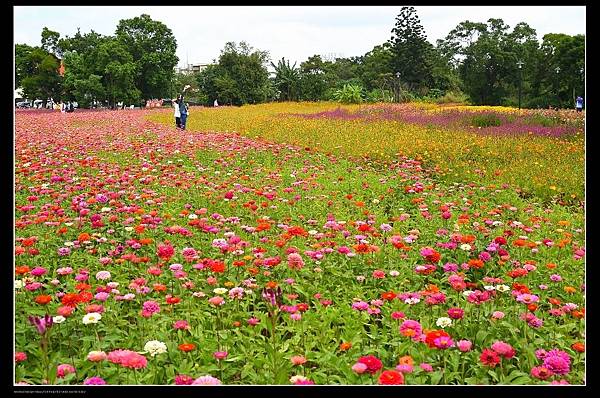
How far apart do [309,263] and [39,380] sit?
1304 mm

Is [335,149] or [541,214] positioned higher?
[335,149]

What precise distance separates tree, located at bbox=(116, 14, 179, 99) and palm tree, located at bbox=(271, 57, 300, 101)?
A: 1012cm

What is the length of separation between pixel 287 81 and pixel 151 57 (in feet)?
44.1

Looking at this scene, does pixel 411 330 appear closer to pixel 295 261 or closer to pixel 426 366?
pixel 426 366

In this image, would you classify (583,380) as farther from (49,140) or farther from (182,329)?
(49,140)

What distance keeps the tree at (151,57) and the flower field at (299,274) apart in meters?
0.73

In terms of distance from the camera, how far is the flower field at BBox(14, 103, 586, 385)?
5.40ft

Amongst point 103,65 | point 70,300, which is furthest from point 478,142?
point 70,300

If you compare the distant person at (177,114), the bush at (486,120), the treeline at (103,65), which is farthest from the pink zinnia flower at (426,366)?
the distant person at (177,114)

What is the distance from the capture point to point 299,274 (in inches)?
96.3
